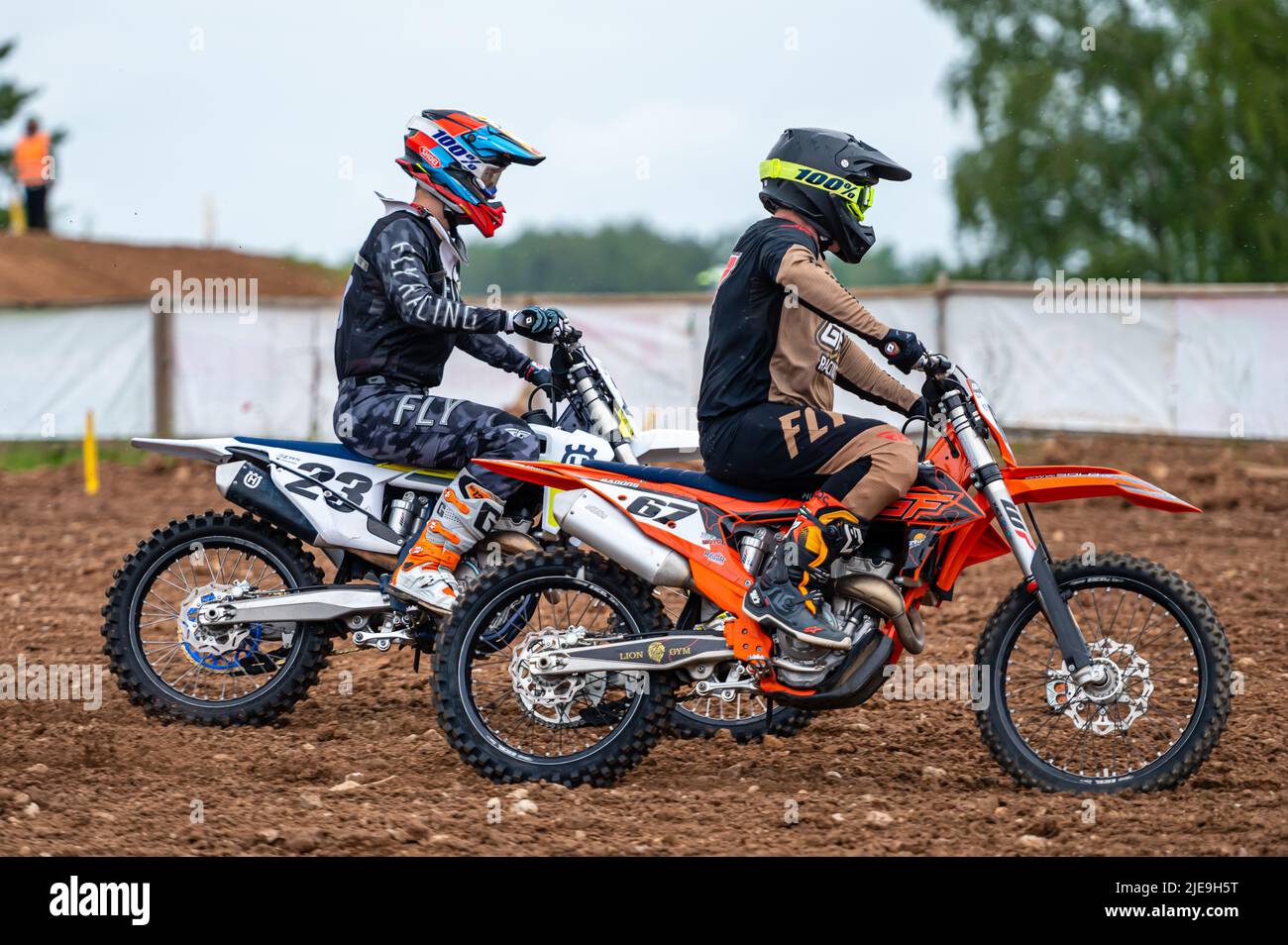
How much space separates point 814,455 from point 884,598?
1.68ft

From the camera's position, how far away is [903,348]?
5023mm

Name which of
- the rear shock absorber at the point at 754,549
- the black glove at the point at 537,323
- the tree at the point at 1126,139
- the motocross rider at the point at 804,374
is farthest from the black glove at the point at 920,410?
the tree at the point at 1126,139

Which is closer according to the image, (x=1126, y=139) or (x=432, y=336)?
(x=432, y=336)

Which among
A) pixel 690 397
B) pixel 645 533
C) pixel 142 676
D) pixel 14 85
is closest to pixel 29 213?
pixel 14 85

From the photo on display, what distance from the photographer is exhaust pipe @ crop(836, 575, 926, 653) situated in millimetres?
5129

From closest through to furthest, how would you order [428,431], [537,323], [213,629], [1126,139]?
1. [537,323]
2. [428,431]
3. [213,629]
4. [1126,139]

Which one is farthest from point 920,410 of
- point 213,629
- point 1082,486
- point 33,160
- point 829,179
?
point 33,160

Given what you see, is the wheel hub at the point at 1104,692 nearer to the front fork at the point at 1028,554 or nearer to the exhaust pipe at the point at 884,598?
the front fork at the point at 1028,554

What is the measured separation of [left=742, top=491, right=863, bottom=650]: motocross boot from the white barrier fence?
11361mm

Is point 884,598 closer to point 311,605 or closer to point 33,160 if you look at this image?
point 311,605

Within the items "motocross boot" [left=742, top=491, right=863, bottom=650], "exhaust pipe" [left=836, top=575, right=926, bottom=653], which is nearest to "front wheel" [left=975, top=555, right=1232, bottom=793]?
"exhaust pipe" [left=836, top=575, right=926, bottom=653]

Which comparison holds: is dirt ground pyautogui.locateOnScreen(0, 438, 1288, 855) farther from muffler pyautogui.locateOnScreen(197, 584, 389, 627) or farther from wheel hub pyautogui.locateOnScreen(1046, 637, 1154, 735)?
muffler pyautogui.locateOnScreen(197, 584, 389, 627)

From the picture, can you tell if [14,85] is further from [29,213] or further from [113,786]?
→ [113,786]

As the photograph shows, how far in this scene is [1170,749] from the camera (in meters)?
5.06
